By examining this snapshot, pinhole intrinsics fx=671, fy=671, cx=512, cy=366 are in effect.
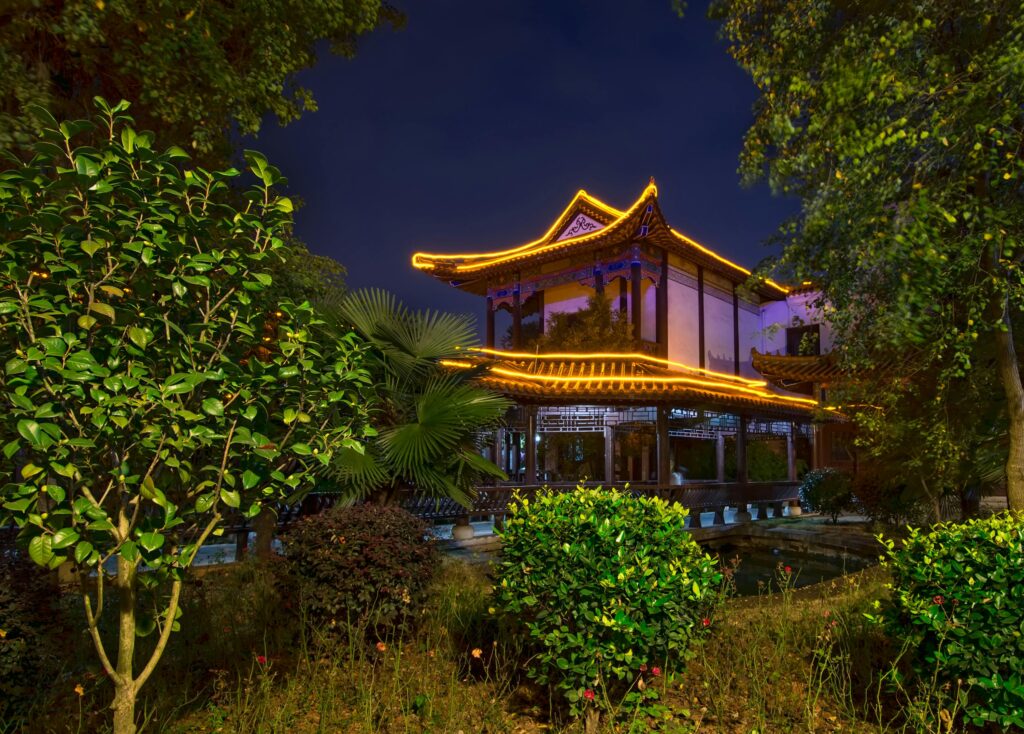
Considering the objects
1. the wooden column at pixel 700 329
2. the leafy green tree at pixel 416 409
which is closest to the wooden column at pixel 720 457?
the wooden column at pixel 700 329

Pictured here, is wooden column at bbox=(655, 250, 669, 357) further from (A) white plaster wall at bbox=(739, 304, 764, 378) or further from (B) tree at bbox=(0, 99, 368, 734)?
(B) tree at bbox=(0, 99, 368, 734)

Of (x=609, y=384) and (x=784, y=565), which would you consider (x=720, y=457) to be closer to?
(x=609, y=384)

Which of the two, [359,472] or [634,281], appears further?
[634,281]

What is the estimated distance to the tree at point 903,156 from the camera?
478cm

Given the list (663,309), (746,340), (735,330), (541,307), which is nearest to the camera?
(663,309)

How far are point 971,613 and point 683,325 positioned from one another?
55.9 feet

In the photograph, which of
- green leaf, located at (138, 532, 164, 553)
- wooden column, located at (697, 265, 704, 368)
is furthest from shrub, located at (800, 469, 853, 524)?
green leaf, located at (138, 532, 164, 553)

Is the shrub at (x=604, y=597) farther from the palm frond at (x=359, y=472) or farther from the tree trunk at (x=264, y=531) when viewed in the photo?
the tree trunk at (x=264, y=531)

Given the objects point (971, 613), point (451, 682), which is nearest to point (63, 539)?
point (451, 682)

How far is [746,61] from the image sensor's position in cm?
663

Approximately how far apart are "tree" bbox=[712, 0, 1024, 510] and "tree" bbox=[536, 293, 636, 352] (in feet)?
33.7

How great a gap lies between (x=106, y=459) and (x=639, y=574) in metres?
2.16

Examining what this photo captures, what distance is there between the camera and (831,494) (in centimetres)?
1370

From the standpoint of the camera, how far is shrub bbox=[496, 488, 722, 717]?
116 inches
